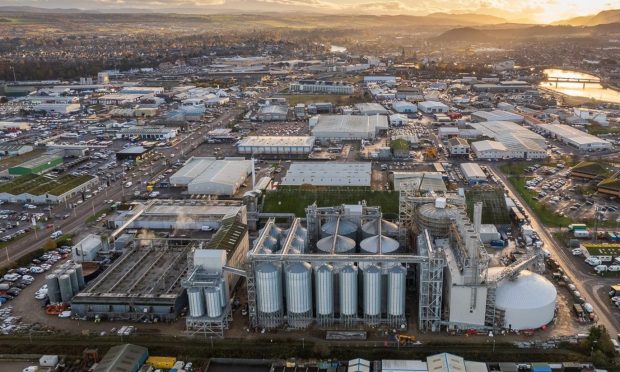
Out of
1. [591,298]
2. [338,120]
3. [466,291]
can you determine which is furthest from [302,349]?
[338,120]

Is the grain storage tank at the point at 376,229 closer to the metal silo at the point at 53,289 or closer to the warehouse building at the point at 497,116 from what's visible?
the metal silo at the point at 53,289

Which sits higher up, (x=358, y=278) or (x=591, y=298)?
(x=358, y=278)

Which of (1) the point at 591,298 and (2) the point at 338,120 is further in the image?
(2) the point at 338,120

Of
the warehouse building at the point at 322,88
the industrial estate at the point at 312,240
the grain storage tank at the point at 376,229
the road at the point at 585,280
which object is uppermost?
the warehouse building at the point at 322,88

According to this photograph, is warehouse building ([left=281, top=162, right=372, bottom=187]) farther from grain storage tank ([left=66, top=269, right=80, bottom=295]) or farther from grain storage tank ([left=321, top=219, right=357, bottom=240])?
A: grain storage tank ([left=66, top=269, right=80, bottom=295])

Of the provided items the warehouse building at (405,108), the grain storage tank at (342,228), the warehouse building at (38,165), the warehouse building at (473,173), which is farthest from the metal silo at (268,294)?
the warehouse building at (405,108)

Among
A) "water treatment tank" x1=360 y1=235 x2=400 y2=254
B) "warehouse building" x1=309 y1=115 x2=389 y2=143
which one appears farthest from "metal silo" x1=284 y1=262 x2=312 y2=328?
"warehouse building" x1=309 y1=115 x2=389 y2=143

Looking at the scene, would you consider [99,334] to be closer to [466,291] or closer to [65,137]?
[466,291]
